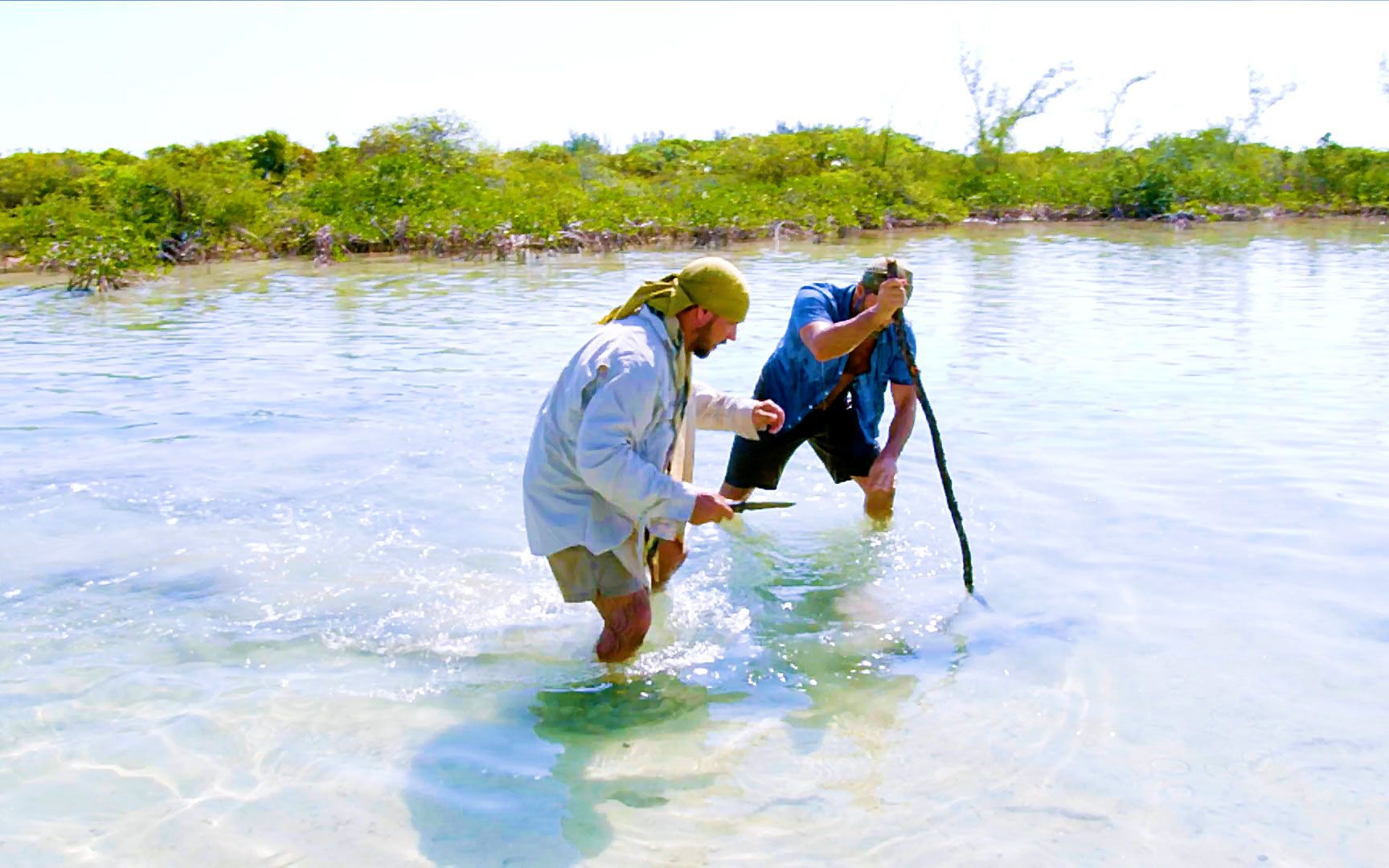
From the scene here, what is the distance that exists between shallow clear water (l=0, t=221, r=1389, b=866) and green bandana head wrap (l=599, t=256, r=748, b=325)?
136 centimetres

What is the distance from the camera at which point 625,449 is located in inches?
141

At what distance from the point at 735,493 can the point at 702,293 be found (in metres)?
2.25

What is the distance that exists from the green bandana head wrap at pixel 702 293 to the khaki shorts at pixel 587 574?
802 millimetres

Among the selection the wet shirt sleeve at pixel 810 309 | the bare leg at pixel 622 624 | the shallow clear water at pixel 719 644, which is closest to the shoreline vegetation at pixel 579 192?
the shallow clear water at pixel 719 644

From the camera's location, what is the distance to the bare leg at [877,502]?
5.80m

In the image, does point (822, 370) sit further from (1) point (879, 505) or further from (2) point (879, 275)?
(1) point (879, 505)

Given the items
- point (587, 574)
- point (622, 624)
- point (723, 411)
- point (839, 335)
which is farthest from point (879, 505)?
point (587, 574)

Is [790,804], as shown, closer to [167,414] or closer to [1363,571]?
[1363,571]

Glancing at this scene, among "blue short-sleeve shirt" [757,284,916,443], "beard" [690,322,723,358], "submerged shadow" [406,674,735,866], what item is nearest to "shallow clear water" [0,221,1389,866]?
"submerged shadow" [406,674,735,866]

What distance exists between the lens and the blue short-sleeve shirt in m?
5.23

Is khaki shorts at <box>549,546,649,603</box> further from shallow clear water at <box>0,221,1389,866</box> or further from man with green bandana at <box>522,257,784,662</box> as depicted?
shallow clear water at <box>0,221,1389,866</box>

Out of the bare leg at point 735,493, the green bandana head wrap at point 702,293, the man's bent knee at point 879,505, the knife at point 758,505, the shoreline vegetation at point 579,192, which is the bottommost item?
the man's bent knee at point 879,505

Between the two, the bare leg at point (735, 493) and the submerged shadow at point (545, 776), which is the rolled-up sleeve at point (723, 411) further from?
the bare leg at point (735, 493)

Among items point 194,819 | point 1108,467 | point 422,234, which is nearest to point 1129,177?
point 422,234
